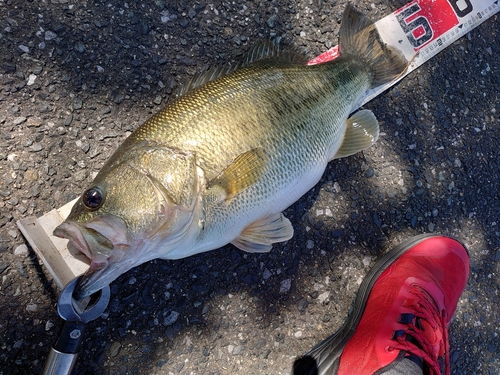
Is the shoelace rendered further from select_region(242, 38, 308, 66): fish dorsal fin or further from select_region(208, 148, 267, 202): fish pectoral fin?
select_region(242, 38, 308, 66): fish dorsal fin

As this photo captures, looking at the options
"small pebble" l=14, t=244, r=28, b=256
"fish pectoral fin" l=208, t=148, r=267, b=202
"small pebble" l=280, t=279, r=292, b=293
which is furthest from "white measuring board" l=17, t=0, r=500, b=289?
"small pebble" l=14, t=244, r=28, b=256

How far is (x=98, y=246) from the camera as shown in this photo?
1350 millimetres

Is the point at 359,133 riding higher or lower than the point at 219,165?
lower

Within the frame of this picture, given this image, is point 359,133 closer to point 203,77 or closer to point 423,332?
point 203,77

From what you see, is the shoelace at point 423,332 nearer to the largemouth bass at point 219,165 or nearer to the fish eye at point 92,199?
the largemouth bass at point 219,165

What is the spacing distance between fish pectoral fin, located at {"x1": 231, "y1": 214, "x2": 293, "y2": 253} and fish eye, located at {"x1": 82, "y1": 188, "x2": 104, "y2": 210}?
27.2 inches

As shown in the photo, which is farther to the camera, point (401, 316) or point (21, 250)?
point (401, 316)

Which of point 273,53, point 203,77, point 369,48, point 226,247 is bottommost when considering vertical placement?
point 226,247

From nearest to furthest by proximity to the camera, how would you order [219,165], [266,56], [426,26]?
[219,165] < [266,56] < [426,26]

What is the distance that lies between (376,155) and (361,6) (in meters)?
1.00

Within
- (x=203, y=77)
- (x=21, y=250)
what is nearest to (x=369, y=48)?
(x=203, y=77)

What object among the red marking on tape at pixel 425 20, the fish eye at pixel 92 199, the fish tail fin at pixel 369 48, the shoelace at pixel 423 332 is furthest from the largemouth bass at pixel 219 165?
the shoelace at pixel 423 332

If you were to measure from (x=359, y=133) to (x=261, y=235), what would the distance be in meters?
0.85

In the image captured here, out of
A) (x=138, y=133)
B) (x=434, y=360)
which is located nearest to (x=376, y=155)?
(x=434, y=360)
